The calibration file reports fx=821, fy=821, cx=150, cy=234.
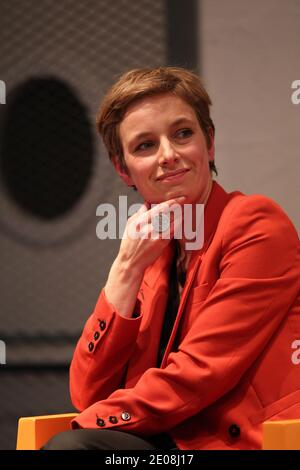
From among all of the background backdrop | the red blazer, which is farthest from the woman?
the background backdrop

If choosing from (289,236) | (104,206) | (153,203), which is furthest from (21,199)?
(289,236)

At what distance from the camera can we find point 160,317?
2.03m

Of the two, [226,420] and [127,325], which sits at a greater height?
[127,325]

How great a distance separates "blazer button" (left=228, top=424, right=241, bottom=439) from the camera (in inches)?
70.1

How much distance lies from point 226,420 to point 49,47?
1805 millimetres

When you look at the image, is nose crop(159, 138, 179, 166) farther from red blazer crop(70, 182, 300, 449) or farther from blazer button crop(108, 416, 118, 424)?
blazer button crop(108, 416, 118, 424)

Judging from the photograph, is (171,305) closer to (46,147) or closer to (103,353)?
(103,353)

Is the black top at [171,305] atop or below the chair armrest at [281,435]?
atop

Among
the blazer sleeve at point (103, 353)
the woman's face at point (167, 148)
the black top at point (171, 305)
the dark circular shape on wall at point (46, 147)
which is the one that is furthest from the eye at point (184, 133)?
the dark circular shape on wall at point (46, 147)

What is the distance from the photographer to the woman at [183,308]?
1.79 metres

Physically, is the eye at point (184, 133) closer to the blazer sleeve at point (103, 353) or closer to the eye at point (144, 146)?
the eye at point (144, 146)

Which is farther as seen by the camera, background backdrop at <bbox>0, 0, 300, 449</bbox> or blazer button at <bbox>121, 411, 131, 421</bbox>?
background backdrop at <bbox>0, 0, 300, 449</bbox>

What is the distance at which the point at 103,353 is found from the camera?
202 cm
